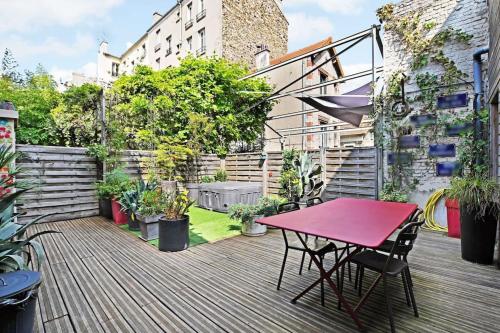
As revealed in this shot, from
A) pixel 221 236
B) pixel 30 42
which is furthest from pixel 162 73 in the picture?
pixel 30 42

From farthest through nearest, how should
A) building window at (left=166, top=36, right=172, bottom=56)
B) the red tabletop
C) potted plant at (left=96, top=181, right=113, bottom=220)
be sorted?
building window at (left=166, top=36, right=172, bottom=56)
potted plant at (left=96, top=181, right=113, bottom=220)
the red tabletop

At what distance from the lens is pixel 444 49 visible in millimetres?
4977

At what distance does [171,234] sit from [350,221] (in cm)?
261

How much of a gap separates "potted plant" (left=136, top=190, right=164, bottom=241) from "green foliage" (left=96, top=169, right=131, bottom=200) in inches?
45.6

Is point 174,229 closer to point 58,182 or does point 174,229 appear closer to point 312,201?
point 312,201

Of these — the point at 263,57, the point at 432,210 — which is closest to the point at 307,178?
the point at 432,210

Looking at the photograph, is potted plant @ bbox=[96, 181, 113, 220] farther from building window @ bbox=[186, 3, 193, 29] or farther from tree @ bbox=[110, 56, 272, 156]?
building window @ bbox=[186, 3, 193, 29]

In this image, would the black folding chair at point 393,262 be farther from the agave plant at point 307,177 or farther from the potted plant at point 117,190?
the potted plant at point 117,190

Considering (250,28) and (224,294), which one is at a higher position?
(250,28)

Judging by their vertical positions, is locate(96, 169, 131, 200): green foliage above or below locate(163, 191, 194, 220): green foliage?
above

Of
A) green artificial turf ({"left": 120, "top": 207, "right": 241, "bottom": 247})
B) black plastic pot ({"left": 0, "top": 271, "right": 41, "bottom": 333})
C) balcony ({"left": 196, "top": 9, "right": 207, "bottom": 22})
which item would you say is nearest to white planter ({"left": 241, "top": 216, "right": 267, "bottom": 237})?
green artificial turf ({"left": 120, "top": 207, "right": 241, "bottom": 247})

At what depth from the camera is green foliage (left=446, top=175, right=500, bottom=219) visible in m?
3.22

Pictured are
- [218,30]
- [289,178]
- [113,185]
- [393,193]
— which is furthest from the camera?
[218,30]

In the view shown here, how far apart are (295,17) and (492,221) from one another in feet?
55.0
